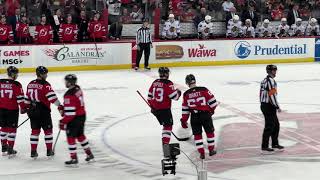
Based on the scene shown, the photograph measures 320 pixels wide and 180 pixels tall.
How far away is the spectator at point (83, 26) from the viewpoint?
20.3 m

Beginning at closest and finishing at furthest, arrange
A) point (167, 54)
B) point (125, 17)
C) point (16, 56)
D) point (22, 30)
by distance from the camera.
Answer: point (16, 56) → point (22, 30) → point (167, 54) → point (125, 17)

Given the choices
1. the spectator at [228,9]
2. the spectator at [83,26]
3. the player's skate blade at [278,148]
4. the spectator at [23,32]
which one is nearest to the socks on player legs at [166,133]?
the player's skate blade at [278,148]

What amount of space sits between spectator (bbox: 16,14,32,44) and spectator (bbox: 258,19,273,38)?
8102mm

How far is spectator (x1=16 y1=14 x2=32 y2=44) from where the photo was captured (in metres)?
19.5

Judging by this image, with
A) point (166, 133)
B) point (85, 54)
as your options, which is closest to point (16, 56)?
point (85, 54)

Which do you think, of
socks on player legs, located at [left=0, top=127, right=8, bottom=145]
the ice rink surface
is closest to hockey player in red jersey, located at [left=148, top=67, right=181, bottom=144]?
the ice rink surface

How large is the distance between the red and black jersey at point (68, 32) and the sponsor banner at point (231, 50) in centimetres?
255

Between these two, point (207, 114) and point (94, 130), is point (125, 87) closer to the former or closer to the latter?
point (94, 130)

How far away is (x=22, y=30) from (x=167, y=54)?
4.62 metres

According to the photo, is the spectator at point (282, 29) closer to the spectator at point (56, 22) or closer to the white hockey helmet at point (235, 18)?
the white hockey helmet at point (235, 18)

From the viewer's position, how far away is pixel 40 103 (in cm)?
912

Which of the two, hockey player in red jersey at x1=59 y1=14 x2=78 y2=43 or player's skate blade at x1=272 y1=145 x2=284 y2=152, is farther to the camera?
hockey player in red jersey at x1=59 y1=14 x2=78 y2=43

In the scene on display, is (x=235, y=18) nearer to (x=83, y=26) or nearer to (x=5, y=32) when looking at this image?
(x=83, y=26)

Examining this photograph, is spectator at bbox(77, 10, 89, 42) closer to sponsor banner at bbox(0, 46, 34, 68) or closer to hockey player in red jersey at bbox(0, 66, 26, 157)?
sponsor banner at bbox(0, 46, 34, 68)
